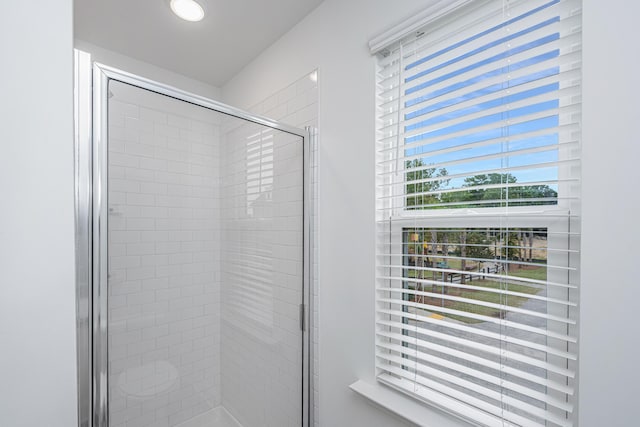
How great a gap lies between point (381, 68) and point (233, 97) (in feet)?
4.37

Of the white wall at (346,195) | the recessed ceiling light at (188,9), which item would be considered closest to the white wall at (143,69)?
the recessed ceiling light at (188,9)

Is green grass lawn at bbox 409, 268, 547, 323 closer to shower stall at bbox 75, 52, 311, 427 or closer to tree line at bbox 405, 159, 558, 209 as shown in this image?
tree line at bbox 405, 159, 558, 209

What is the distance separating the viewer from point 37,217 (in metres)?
0.74

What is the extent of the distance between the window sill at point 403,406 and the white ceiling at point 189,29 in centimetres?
184

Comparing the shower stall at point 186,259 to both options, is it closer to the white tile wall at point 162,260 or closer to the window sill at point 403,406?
the white tile wall at point 162,260

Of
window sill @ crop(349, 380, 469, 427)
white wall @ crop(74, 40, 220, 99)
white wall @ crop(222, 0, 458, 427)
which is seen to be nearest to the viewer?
window sill @ crop(349, 380, 469, 427)

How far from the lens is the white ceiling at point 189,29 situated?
147cm

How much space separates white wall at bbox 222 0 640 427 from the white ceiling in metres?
0.09

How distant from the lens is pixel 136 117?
1.02 metres

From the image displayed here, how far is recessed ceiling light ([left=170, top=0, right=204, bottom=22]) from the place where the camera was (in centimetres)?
143

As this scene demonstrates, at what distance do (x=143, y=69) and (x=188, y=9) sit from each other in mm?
744

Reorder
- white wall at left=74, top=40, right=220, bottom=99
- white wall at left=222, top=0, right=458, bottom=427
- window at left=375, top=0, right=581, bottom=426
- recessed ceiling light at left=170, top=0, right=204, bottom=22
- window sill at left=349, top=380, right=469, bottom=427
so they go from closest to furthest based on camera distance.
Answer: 1. window at left=375, top=0, right=581, bottom=426
2. window sill at left=349, top=380, right=469, bottom=427
3. white wall at left=222, top=0, right=458, bottom=427
4. recessed ceiling light at left=170, top=0, right=204, bottom=22
5. white wall at left=74, top=40, right=220, bottom=99

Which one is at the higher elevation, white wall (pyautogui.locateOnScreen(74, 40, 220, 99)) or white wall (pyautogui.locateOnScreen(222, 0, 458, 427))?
white wall (pyautogui.locateOnScreen(74, 40, 220, 99))

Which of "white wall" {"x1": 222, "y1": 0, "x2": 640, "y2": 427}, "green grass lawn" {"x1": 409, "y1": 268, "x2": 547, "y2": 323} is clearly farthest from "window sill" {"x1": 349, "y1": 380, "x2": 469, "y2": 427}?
"green grass lawn" {"x1": 409, "y1": 268, "x2": 547, "y2": 323}
